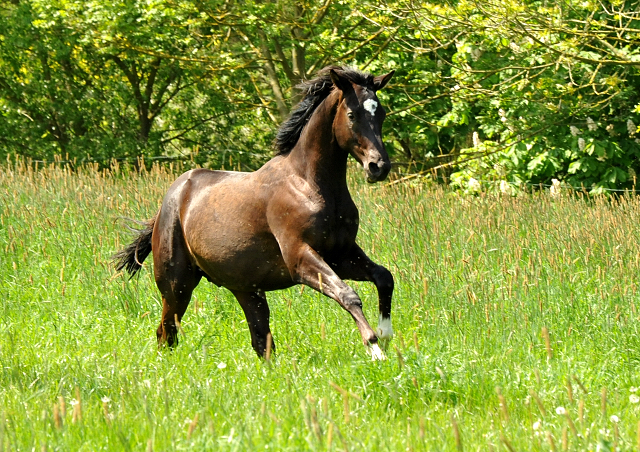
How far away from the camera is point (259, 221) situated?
19.8ft

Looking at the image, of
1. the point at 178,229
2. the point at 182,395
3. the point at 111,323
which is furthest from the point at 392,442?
the point at 111,323

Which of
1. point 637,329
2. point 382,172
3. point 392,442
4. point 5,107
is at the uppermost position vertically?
point 382,172

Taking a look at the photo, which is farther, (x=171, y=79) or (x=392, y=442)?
(x=171, y=79)

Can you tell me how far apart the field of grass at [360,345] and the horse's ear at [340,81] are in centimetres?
170

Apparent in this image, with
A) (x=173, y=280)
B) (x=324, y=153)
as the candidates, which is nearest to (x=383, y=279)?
(x=324, y=153)

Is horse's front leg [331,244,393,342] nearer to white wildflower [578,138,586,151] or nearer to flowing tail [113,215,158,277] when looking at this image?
flowing tail [113,215,158,277]

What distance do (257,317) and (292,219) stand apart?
3.81 ft

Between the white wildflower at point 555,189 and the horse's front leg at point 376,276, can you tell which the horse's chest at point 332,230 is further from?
the white wildflower at point 555,189

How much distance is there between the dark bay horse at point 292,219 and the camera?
5.43 metres

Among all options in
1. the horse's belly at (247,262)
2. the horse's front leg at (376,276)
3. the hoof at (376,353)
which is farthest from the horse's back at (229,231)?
the hoof at (376,353)

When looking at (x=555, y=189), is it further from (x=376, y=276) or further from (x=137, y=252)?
(x=376, y=276)

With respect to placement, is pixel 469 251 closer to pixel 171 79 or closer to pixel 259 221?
pixel 259 221

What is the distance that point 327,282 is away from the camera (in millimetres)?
5250

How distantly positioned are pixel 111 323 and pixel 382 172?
3.39 metres
